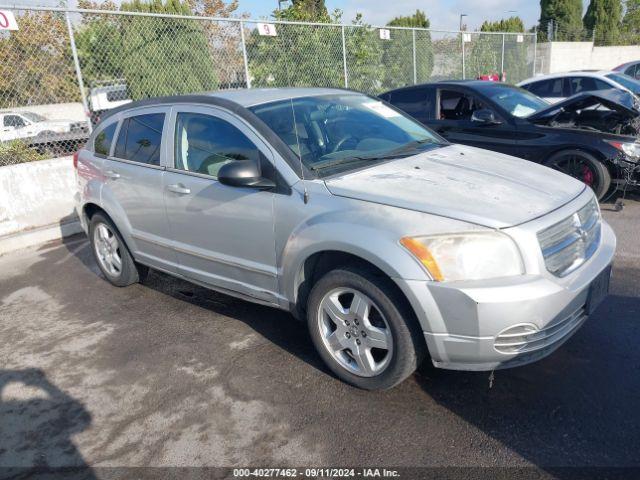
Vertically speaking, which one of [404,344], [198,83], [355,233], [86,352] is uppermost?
[198,83]

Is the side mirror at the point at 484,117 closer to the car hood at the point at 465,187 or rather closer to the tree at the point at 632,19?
the car hood at the point at 465,187

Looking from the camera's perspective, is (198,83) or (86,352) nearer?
(86,352)

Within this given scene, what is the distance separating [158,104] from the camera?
4.39 meters

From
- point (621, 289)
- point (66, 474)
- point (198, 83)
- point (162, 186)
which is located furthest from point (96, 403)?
point (198, 83)

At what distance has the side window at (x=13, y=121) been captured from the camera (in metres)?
7.60

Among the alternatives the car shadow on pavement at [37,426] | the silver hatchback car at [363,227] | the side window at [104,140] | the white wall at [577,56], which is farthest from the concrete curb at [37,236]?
the white wall at [577,56]

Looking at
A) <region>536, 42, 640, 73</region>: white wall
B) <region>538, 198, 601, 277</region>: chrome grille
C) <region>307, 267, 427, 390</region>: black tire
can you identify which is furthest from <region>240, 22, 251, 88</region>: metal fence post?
<region>536, 42, 640, 73</region>: white wall

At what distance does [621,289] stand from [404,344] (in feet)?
7.80

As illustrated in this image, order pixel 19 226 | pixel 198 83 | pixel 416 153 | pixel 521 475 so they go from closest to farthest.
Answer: pixel 521 475, pixel 416 153, pixel 19 226, pixel 198 83

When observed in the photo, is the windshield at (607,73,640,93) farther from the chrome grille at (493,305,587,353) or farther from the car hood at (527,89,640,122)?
the chrome grille at (493,305,587,353)

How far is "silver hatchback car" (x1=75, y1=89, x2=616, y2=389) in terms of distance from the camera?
8.76 ft

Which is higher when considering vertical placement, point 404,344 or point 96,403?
point 404,344

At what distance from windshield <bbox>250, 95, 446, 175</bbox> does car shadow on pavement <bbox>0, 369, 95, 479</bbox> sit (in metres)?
2.09

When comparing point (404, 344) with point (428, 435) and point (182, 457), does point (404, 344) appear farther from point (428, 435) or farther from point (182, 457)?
point (182, 457)
